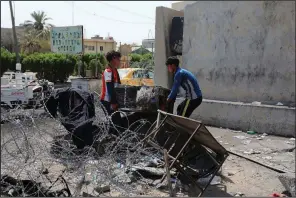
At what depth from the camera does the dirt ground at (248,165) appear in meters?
4.19

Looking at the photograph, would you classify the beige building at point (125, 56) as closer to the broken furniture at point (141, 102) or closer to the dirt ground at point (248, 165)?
the dirt ground at point (248, 165)

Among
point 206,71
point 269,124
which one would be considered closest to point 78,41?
point 206,71

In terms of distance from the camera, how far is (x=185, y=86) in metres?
5.43

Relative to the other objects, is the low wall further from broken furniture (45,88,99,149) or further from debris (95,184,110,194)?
debris (95,184,110,194)

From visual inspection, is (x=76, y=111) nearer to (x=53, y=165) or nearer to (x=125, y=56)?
(x=53, y=165)

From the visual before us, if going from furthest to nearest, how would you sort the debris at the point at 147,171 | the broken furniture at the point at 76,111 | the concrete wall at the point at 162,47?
the concrete wall at the point at 162,47
the broken furniture at the point at 76,111
the debris at the point at 147,171

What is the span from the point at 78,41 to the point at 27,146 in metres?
5.64

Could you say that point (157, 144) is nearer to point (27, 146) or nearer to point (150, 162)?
point (150, 162)

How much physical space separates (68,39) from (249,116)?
196 inches

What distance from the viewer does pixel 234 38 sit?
779 cm

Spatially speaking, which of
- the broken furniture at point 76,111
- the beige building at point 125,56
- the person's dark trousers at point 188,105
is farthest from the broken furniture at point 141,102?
the beige building at point 125,56

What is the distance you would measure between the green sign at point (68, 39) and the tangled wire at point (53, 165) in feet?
15.7

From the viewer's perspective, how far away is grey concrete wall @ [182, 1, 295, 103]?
7.16m

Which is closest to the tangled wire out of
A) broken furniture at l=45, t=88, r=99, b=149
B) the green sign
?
broken furniture at l=45, t=88, r=99, b=149
